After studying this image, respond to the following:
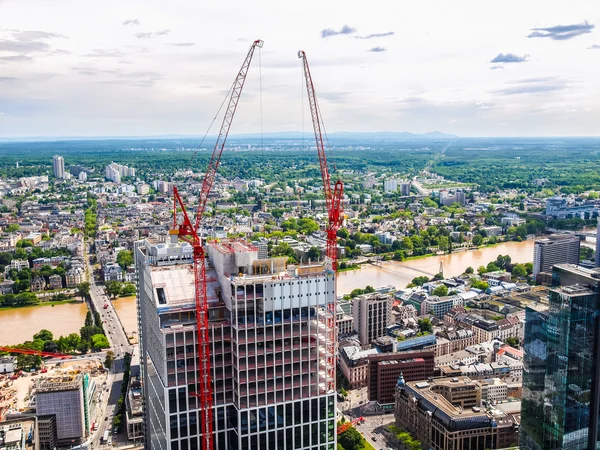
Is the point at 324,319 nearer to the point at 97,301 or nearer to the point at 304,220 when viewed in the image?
the point at 97,301

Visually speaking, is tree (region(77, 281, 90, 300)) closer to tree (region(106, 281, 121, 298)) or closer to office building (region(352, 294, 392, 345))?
tree (region(106, 281, 121, 298))

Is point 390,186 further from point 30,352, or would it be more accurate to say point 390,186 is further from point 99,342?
point 30,352

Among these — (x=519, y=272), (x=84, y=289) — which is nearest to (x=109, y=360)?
(x=84, y=289)

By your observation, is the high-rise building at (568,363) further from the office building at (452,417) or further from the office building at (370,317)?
the office building at (370,317)

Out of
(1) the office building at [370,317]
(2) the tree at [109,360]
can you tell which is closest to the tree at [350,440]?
(1) the office building at [370,317]

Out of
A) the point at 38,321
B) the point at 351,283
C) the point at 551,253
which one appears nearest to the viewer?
the point at 38,321

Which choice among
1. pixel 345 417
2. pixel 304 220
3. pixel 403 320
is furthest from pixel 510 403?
pixel 304 220
